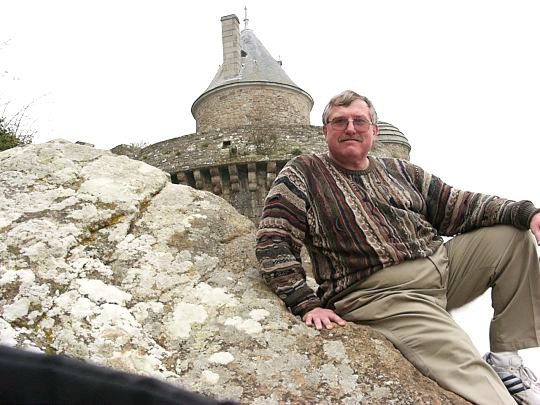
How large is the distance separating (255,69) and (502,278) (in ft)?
62.2

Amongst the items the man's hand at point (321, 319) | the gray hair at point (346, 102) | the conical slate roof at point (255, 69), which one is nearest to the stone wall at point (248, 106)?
the conical slate roof at point (255, 69)

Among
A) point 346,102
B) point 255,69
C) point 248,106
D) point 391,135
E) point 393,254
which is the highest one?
point 255,69

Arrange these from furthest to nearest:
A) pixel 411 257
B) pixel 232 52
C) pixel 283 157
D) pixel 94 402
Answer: pixel 232 52 < pixel 283 157 < pixel 411 257 < pixel 94 402

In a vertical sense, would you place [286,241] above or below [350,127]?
below

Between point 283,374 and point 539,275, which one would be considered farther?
point 539,275

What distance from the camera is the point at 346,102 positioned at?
2.49m

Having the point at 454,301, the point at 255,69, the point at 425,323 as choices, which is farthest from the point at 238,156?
the point at 425,323

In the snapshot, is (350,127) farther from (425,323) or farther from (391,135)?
(391,135)

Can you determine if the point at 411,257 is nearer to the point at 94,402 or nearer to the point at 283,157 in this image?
the point at 94,402

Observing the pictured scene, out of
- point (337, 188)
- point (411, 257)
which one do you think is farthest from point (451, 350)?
point (337, 188)

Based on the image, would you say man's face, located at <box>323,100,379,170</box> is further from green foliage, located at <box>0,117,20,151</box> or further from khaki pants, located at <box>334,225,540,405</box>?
green foliage, located at <box>0,117,20,151</box>

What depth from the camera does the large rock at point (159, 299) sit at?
166 centimetres

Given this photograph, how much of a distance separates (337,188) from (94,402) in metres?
1.95

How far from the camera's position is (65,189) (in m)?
2.43
